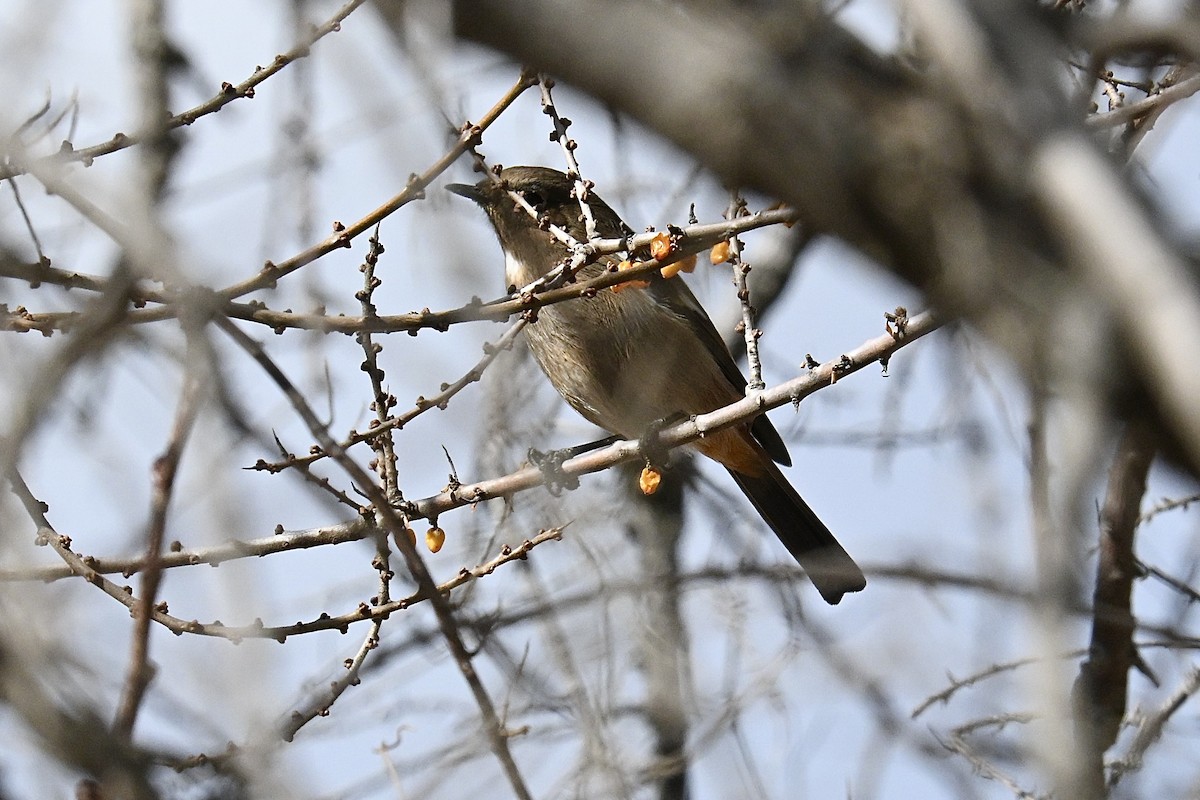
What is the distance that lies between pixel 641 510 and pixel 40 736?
5914 mm

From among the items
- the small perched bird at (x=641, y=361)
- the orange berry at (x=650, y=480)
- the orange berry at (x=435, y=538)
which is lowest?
the orange berry at (x=435, y=538)

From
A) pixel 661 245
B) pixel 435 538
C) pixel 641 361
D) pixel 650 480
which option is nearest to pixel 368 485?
pixel 661 245

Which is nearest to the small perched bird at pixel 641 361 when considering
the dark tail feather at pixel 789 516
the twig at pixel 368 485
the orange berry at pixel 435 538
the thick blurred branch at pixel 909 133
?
the dark tail feather at pixel 789 516

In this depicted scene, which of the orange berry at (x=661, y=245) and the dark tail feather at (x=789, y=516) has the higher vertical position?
the dark tail feather at (x=789, y=516)

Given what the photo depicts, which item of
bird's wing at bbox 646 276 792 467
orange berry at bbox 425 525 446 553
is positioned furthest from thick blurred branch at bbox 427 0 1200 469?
bird's wing at bbox 646 276 792 467

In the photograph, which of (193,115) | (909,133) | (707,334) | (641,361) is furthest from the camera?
(707,334)

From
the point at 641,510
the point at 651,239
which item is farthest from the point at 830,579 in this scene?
the point at 651,239

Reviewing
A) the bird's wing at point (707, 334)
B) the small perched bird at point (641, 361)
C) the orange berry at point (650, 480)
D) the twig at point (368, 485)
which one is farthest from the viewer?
the bird's wing at point (707, 334)

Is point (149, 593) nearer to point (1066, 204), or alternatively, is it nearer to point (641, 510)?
point (1066, 204)

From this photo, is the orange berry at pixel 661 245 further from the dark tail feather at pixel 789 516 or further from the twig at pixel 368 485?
the dark tail feather at pixel 789 516

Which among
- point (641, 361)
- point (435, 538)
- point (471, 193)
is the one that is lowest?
point (435, 538)

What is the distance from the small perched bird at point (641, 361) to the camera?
5426 millimetres

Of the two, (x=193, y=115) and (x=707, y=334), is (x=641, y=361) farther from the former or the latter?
(x=193, y=115)

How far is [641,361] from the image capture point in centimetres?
551
